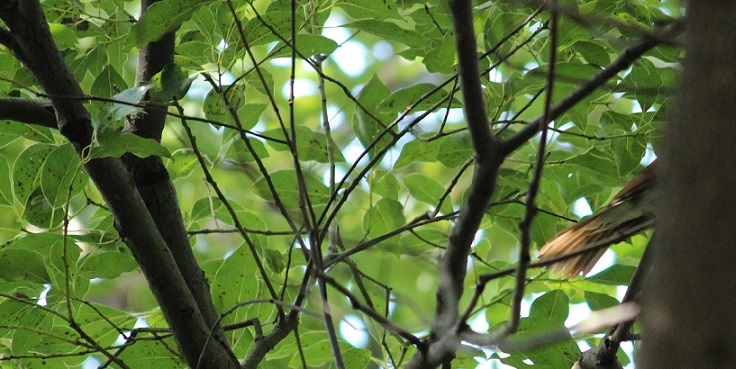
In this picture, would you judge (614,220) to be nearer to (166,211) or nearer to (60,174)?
(166,211)

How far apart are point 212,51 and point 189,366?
2.16 ft

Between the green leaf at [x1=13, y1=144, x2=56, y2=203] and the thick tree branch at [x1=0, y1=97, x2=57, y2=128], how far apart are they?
0.12 m

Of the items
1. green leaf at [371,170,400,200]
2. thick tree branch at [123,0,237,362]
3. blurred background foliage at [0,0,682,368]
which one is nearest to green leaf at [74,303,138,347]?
blurred background foliage at [0,0,682,368]

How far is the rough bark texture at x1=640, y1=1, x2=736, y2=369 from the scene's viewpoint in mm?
597

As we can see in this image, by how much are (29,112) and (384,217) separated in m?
0.84

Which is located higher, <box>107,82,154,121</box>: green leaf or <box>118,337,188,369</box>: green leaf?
<box>107,82,154,121</box>: green leaf

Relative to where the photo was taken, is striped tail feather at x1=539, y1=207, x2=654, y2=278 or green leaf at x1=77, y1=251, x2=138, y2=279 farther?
striped tail feather at x1=539, y1=207, x2=654, y2=278

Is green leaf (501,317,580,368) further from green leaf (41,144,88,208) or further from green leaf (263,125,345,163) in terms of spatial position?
green leaf (41,144,88,208)

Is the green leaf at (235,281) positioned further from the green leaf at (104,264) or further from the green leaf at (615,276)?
the green leaf at (615,276)

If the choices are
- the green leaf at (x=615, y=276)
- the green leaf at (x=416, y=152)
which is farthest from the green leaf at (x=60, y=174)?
the green leaf at (x=615, y=276)

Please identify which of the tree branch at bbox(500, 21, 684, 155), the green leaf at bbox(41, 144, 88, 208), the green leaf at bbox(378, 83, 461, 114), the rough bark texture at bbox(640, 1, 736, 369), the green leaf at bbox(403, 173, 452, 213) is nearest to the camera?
the rough bark texture at bbox(640, 1, 736, 369)

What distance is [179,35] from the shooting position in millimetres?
2295

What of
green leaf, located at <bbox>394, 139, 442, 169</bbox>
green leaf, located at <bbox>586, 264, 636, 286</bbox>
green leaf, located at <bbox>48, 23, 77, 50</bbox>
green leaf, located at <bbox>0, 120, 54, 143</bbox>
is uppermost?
green leaf, located at <bbox>48, 23, 77, 50</bbox>

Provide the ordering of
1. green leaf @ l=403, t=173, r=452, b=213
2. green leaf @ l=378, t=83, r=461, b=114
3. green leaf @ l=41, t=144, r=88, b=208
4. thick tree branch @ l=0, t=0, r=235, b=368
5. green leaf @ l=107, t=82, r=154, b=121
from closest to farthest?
1. green leaf @ l=107, t=82, r=154, b=121
2. thick tree branch @ l=0, t=0, r=235, b=368
3. green leaf @ l=41, t=144, r=88, b=208
4. green leaf @ l=378, t=83, r=461, b=114
5. green leaf @ l=403, t=173, r=452, b=213
